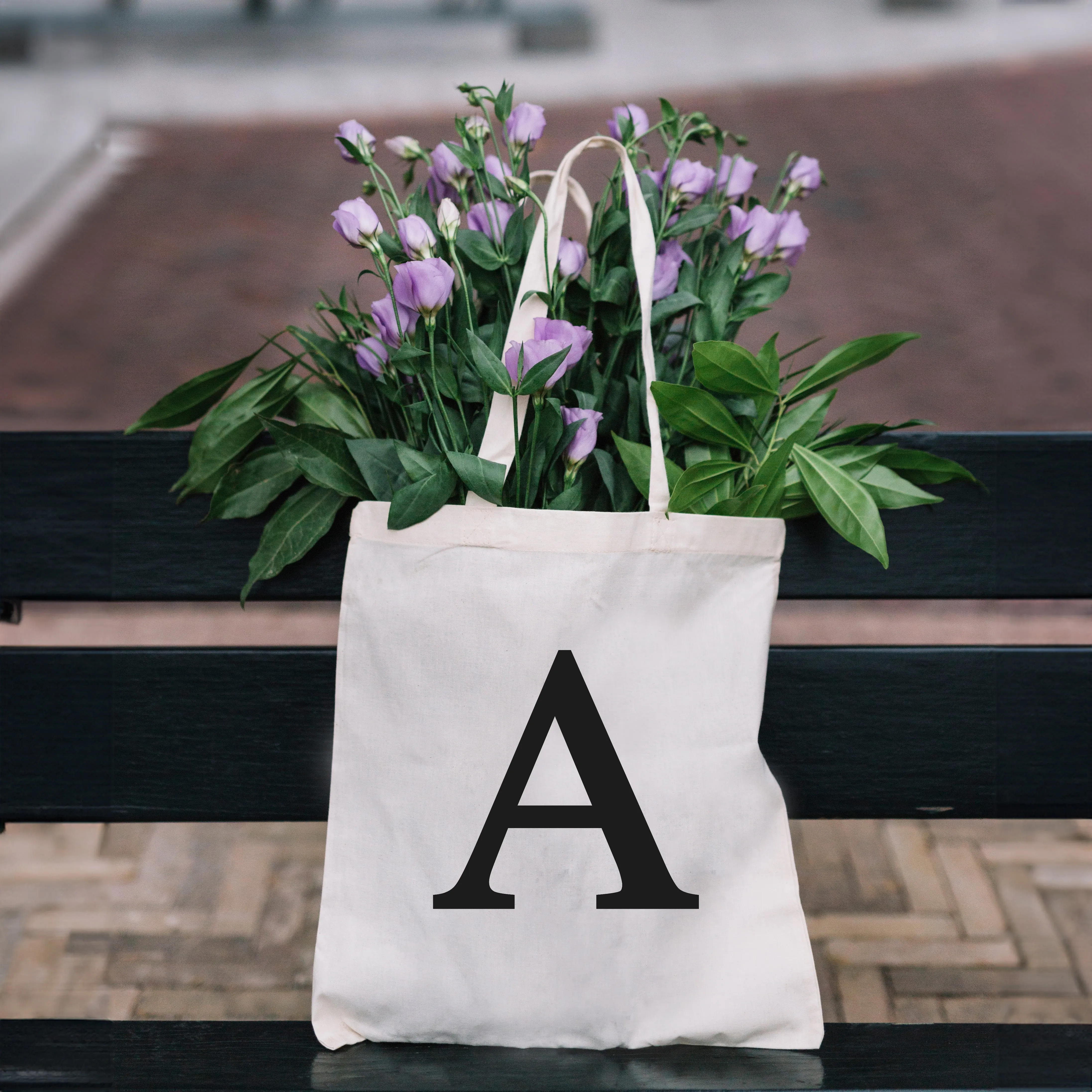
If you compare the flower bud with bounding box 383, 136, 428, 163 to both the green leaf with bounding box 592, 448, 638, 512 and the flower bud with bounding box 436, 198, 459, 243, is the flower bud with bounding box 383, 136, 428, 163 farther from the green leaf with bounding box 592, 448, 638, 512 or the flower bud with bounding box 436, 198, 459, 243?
the green leaf with bounding box 592, 448, 638, 512

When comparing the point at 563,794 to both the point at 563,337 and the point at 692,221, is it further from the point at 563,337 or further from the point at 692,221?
the point at 692,221

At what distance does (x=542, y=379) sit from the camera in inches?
23.6

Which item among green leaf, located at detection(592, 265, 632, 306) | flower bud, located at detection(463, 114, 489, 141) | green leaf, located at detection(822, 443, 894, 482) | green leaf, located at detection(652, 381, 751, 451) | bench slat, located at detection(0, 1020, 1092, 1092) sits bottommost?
bench slat, located at detection(0, 1020, 1092, 1092)

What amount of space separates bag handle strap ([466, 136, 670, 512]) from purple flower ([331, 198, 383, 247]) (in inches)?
3.9

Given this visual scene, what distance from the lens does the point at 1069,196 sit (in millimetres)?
2996

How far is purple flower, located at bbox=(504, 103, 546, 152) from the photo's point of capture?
0.68m

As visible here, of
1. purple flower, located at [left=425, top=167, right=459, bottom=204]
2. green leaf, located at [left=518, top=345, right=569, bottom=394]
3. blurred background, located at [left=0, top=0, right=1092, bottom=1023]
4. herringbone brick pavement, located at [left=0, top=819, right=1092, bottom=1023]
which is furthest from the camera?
blurred background, located at [left=0, top=0, right=1092, bottom=1023]

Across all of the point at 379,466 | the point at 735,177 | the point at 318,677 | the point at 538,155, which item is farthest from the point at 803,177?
the point at 538,155

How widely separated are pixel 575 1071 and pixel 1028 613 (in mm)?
1604

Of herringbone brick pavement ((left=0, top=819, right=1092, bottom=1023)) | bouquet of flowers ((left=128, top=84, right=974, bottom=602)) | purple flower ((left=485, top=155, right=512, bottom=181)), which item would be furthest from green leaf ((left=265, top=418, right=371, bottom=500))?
herringbone brick pavement ((left=0, top=819, right=1092, bottom=1023))

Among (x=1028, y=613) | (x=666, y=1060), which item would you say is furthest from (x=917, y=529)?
(x=1028, y=613)

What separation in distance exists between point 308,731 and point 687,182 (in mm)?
473

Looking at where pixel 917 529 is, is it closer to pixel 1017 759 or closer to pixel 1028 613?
pixel 1017 759

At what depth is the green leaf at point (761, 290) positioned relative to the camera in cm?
71
